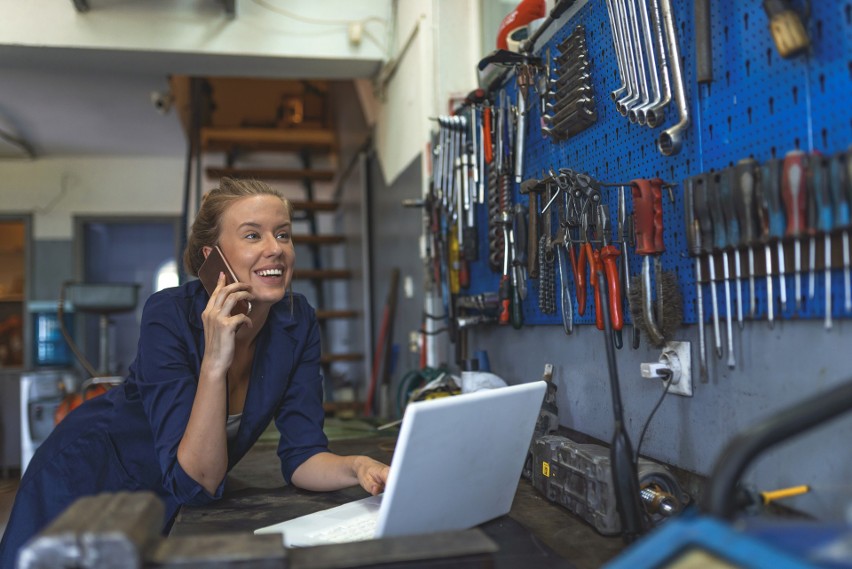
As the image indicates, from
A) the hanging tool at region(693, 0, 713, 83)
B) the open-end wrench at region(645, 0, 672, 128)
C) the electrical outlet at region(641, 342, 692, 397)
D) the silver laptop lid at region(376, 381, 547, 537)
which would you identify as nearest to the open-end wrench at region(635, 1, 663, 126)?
the open-end wrench at region(645, 0, 672, 128)

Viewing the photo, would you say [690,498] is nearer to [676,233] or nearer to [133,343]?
[676,233]

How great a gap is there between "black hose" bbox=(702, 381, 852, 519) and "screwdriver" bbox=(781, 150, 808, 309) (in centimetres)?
38

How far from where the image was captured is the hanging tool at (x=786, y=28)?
38.3 inches

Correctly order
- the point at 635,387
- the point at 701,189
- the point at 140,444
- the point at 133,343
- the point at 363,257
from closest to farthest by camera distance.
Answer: the point at 701,189, the point at 635,387, the point at 140,444, the point at 363,257, the point at 133,343

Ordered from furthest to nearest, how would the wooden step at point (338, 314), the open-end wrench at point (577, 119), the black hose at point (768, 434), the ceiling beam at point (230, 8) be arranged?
the wooden step at point (338, 314)
the ceiling beam at point (230, 8)
the open-end wrench at point (577, 119)
the black hose at point (768, 434)

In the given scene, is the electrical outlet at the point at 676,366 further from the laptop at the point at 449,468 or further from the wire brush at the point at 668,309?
the laptop at the point at 449,468

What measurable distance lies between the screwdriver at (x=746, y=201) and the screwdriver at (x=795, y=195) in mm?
58

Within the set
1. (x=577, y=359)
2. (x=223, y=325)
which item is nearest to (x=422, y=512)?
(x=223, y=325)

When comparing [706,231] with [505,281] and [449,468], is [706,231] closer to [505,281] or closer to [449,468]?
Result: [449,468]

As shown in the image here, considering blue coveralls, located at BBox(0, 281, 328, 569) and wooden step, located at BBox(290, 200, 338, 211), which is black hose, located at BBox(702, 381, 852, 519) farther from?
wooden step, located at BBox(290, 200, 338, 211)

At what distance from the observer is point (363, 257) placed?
476cm

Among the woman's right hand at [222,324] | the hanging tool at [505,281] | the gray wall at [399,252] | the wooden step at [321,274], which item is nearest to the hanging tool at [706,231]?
the hanging tool at [505,281]

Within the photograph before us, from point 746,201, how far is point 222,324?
100cm

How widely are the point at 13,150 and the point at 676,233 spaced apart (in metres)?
6.68
